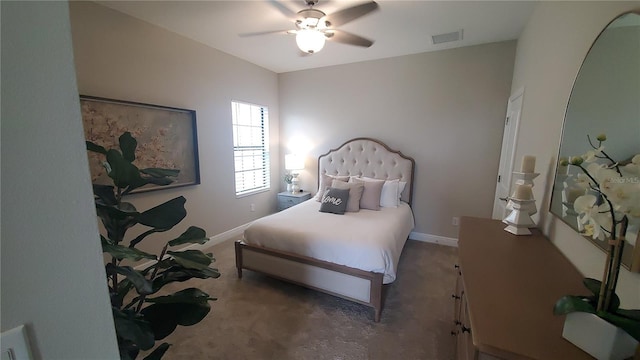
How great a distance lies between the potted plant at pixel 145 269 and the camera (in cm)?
78

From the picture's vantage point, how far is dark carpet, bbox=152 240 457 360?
177cm

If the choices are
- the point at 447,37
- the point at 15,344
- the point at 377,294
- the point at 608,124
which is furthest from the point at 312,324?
the point at 447,37

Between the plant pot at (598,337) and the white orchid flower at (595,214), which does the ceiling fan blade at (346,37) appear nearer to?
the white orchid flower at (595,214)

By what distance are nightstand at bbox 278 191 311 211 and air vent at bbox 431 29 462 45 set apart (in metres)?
2.86

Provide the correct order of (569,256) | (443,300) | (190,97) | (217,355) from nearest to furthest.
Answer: (569,256) → (217,355) → (443,300) → (190,97)

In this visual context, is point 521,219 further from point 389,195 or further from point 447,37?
point 447,37

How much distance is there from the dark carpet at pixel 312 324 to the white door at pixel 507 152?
1.04 meters

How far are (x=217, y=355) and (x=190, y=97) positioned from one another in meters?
2.73

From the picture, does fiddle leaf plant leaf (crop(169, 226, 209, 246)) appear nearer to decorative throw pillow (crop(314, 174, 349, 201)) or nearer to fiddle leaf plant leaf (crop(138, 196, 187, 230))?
fiddle leaf plant leaf (crop(138, 196, 187, 230))

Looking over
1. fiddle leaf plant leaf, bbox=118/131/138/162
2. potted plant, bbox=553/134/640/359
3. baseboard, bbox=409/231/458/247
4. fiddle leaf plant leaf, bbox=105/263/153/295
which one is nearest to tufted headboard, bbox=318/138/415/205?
baseboard, bbox=409/231/458/247

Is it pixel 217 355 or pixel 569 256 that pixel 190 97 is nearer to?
pixel 217 355

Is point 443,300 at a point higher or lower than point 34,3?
lower

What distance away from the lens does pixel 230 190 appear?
370 centimetres

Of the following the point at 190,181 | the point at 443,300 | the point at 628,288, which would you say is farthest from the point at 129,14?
the point at 443,300
